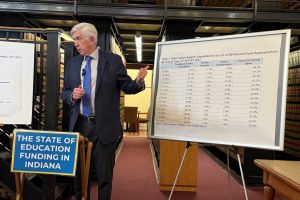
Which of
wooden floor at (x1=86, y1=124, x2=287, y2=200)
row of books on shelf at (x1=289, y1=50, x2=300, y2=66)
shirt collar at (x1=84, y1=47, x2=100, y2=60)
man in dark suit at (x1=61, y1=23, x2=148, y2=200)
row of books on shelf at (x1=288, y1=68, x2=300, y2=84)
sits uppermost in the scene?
row of books on shelf at (x1=289, y1=50, x2=300, y2=66)

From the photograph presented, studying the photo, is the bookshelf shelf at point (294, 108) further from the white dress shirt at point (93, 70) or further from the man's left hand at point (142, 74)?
the white dress shirt at point (93, 70)

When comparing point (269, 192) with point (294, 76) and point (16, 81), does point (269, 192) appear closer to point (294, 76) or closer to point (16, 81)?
point (16, 81)

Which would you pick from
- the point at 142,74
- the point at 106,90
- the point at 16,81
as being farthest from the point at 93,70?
the point at 16,81

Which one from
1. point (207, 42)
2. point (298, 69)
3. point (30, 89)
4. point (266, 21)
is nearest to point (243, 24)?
point (266, 21)

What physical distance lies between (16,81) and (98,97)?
23.0 inches

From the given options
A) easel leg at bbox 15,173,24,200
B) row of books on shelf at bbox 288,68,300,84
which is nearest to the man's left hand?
easel leg at bbox 15,173,24,200

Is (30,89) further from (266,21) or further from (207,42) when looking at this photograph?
(266,21)

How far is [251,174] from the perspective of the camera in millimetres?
4758

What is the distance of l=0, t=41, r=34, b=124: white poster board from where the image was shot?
2.30 m

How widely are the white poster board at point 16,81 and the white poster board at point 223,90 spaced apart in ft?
2.98

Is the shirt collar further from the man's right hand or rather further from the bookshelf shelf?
the bookshelf shelf

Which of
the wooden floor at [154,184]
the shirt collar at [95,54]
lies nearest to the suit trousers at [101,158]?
the shirt collar at [95,54]

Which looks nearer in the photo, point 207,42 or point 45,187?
point 207,42

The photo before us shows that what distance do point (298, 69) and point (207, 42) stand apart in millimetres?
4670
